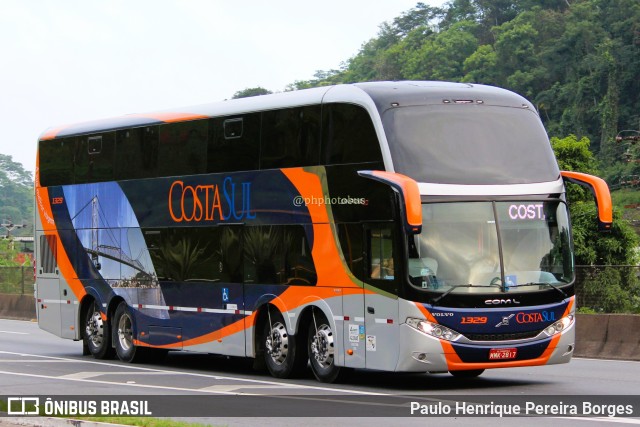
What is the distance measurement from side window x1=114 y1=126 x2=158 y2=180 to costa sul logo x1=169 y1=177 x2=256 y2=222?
96 centimetres

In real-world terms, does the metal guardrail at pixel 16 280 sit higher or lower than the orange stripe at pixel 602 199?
lower

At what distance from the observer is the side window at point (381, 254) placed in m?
16.4

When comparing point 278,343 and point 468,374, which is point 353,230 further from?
point 468,374

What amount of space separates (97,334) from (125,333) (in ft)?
3.47

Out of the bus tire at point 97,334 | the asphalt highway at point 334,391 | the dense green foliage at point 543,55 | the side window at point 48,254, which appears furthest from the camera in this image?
the dense green foliage at point 543,55

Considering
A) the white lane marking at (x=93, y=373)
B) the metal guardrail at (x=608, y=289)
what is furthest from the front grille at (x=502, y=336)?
the metal guardrail at (x=608, y=289)

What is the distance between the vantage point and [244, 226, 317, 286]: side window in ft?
60.2

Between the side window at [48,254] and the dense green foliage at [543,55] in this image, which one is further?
the dense green foliage at [543,55]

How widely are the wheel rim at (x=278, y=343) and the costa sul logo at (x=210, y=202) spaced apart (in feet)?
6.04

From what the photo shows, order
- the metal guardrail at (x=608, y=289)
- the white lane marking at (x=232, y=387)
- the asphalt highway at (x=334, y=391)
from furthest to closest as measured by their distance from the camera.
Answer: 1. the metal guardrail at (x=608, y=289)
2. the white lane marking at (x=232, y=387)
3. the asphalt highway at (x=334, y=391)

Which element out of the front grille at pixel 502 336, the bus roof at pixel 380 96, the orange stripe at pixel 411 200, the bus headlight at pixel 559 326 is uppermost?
the bus roof at pixel 380 96

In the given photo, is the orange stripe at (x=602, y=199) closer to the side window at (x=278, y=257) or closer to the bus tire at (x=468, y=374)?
the bus tire at (x=468, y=374)

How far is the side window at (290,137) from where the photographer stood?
18.2 m

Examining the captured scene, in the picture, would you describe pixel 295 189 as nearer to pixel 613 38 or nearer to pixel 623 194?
pixel 623 194
